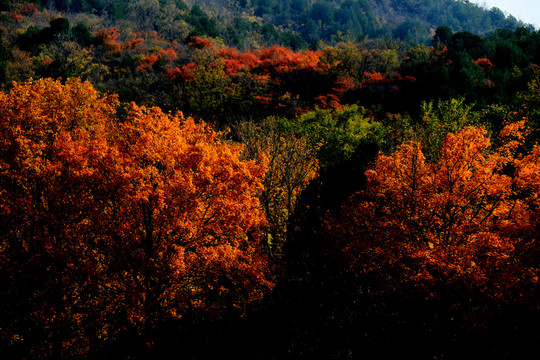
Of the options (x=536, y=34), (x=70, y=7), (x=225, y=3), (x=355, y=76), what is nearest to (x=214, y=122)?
(x=355, y=76)

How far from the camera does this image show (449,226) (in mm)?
16953

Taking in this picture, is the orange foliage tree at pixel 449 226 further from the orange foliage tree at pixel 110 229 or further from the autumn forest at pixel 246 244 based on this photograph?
the orange foliage tree at pixel 110 229

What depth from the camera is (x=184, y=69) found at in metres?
52.3

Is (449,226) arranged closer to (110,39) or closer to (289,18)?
(110,39)

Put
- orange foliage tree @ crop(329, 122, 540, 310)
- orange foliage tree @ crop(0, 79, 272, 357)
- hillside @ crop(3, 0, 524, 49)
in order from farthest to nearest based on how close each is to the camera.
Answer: hillside @ crop(3, 0, 524, 49)
orange foliage tree @ crop(0, 79, 272, 357)
orange foliage tree @ crop(329, 122, 540, 310)

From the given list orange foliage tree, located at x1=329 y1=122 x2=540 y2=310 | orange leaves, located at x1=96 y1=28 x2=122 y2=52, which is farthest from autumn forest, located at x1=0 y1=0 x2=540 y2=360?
orange leaves, located at x1=96 y1=28 x2=122 y2=52

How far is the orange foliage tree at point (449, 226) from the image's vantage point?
14.0m

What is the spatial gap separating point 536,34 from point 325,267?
2641 inches

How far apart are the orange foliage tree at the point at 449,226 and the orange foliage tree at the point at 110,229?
6.64 m

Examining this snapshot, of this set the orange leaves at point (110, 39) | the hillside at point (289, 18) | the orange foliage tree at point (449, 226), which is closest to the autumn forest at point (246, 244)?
the orange foliage tree at point (449, 226)

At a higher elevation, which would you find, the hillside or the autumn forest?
the hillside

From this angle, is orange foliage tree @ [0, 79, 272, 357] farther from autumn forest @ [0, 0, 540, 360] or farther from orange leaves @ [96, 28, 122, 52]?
orange leaves @ [96, 28, 122, 52]

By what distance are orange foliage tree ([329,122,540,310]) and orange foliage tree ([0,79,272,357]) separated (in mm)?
6644

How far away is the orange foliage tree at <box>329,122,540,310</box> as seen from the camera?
46.1 feet
